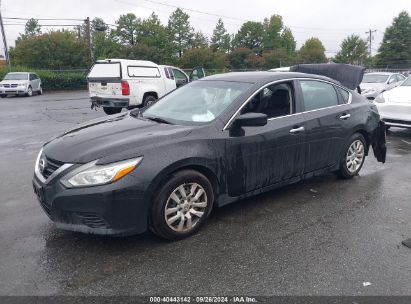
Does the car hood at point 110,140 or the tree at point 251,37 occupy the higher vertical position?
the tree at point 251,37

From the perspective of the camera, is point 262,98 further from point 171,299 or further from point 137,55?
point 137,55

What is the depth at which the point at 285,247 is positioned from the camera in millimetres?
3576

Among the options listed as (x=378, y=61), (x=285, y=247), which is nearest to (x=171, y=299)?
(x=285, y=247)

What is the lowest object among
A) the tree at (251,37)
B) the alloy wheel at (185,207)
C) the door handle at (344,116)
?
the alloy wheel at (185,207)

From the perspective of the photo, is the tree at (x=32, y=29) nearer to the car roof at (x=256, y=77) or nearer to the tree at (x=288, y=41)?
the tree at (x=288, y=41)

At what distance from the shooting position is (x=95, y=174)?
3.26 meters

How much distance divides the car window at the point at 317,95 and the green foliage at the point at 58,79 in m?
27.3

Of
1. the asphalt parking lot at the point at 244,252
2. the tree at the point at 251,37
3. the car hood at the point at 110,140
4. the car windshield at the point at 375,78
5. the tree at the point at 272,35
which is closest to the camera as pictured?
the asphalt parking lot at the point at 244,252

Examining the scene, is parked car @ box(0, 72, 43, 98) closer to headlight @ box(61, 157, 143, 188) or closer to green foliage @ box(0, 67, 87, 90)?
green foliage @ box(0, 67, 87, 90)

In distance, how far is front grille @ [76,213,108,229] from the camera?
329 cm

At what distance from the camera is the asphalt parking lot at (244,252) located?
2.96 metres

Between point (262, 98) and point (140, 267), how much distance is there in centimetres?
234

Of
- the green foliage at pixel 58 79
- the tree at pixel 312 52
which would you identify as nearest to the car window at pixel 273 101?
the green foliage at pixel 58 79

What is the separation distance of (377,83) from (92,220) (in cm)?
1587
